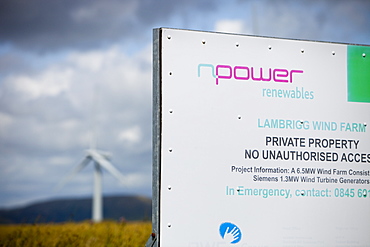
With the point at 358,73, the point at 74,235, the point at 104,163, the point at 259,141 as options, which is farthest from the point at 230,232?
the point at 104,163

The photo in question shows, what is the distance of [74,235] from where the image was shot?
1027cm

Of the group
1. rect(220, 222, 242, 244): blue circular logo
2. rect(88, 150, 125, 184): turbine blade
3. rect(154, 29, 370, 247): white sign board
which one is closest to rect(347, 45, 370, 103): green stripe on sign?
rect(154, 29, 370, 247): white sign board

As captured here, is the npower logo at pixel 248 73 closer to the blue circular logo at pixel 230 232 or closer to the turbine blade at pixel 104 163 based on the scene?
the blue circular logo at pixel 230 232

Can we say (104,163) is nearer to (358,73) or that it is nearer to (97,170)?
(97,170)

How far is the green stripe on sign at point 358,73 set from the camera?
23.7 ft

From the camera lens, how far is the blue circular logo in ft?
21.0

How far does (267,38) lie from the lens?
273 inches

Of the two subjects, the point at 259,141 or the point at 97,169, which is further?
the point at 97,169

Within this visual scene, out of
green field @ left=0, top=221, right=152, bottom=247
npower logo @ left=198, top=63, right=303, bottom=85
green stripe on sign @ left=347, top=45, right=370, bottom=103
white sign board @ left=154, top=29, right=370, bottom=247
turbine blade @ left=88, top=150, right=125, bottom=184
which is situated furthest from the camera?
turbine blade @ left=88, top=150, right=125, bottom=184

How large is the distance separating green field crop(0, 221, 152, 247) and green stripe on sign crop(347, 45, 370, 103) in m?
4.98

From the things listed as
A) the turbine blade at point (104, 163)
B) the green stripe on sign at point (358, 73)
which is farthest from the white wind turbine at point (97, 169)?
the green stripe on sign at point (358, 73)

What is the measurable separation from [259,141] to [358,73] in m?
1.69

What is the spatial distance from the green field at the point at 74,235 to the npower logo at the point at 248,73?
4.71 meters

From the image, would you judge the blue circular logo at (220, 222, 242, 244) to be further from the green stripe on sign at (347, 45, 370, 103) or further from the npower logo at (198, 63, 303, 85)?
the green stripe on sign at (347, 45, 370, 103)
